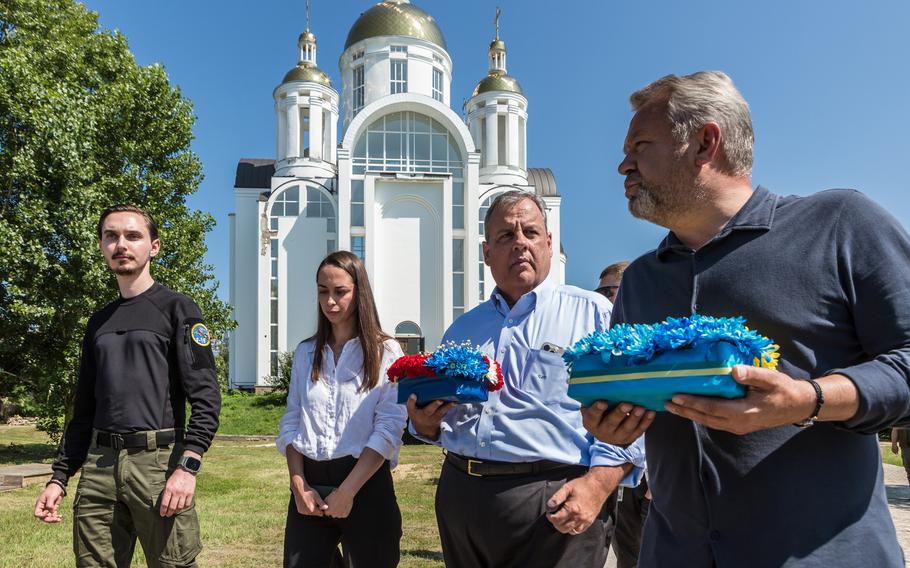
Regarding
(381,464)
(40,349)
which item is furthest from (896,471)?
(40,349)

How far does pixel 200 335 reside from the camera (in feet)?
12.0

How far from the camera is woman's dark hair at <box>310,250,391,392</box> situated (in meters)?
3.59

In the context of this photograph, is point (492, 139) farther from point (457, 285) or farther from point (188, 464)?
point (188, 464)

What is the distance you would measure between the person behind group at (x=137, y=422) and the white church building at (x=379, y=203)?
108ft

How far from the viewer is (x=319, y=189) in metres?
39.3

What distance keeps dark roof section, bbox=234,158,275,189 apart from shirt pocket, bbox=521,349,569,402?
42879 millimetres

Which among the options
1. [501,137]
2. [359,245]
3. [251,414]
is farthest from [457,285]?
[251,414]

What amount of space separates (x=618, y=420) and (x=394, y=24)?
43043mm

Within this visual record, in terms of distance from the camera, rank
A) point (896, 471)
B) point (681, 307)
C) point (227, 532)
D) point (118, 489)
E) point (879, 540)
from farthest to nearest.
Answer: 1. point (896, 471)
2. point (227, 532)
3. point (118, 489)
4. point (681, 307)
5. point (879, 540)

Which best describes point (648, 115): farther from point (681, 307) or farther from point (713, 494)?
point (713, 494)

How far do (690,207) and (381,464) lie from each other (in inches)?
83.1

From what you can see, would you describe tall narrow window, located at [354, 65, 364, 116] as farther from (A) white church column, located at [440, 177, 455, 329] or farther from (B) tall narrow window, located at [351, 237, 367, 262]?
(B) tall narrow window, located at [351, 237, 367, 262]

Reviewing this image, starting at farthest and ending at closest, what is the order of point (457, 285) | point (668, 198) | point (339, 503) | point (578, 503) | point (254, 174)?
point (254, 174) → point (457, 285) → point (339, 503) → point (578, 503) → point (668, 198)

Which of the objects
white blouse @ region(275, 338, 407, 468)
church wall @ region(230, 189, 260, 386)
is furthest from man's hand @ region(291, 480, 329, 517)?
church wall @ region(230, 189, 260, 386)
